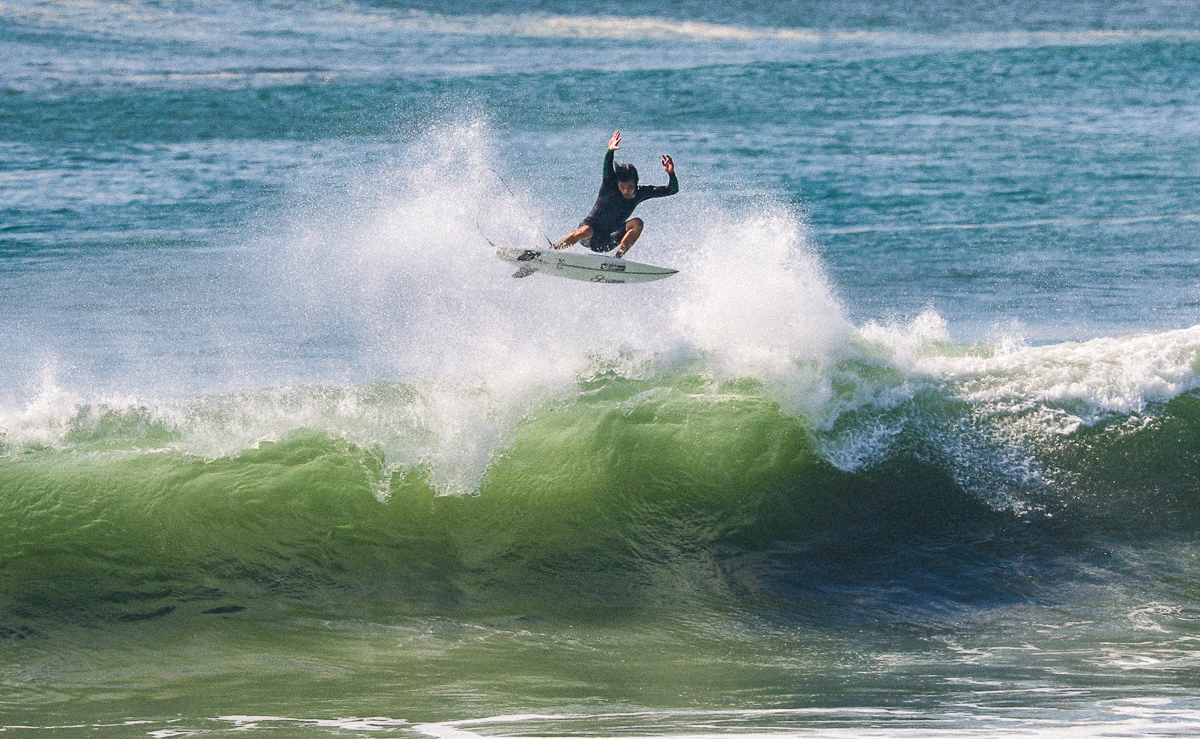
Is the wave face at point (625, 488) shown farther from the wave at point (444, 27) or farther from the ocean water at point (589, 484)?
the wave at point (444, 27)

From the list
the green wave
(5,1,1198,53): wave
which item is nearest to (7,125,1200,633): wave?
the green wave

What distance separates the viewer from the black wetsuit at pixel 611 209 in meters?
11.3

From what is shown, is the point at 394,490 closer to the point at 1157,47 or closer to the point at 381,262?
the point at 381,262

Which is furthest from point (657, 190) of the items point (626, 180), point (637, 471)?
point (637, 471)

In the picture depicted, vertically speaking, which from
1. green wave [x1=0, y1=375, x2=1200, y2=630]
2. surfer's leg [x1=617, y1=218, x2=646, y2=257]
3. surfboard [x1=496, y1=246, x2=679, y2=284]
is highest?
surfer's leg [x1=617, y1=218, x2=646, y2=257]

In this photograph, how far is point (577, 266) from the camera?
1191 centimetres

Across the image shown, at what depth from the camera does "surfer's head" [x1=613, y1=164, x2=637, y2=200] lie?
1126 centimetres

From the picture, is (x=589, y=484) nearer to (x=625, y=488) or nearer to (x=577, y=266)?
(x=625, y=488)

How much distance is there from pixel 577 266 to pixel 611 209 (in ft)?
2.28

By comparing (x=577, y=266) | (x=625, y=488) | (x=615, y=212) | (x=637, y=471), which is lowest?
(x=625, y=488)

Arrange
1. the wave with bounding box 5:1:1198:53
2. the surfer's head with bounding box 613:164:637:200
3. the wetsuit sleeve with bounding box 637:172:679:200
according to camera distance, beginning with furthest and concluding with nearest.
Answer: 1. the wave with bounding box 5:1:1198:53
2. the surfer's head with bounding box 613:164:637:200
3. the wetsuit sleeve with bounding box 637:172:679:200

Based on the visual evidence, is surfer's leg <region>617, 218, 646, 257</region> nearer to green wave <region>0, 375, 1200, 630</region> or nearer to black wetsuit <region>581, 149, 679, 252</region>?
black wetsuit <region>581, 149, 679, 252</region>

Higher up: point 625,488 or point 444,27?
point 444,27

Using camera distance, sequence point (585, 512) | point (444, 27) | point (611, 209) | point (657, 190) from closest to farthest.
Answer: point (585, 512)
point (657, 190)
point (611, 209)
point (444, 27)
